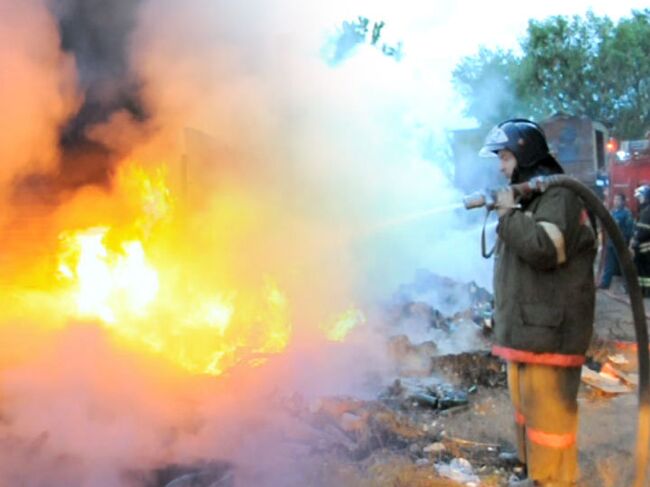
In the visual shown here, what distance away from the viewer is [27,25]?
450 cm

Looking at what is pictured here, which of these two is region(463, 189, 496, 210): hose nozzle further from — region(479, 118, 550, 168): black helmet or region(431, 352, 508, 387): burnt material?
region(431, 352, 508, 387): burnt material

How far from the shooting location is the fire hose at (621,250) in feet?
8.40

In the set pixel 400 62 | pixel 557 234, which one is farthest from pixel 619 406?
pixel 400 62

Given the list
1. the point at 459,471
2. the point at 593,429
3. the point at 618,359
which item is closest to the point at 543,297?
the point at 459,471

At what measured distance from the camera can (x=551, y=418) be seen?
267cm

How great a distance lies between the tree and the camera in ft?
76.6

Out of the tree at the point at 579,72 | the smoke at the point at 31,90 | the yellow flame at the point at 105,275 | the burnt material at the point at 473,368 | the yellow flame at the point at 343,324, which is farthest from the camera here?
the tree at the point at 579,72

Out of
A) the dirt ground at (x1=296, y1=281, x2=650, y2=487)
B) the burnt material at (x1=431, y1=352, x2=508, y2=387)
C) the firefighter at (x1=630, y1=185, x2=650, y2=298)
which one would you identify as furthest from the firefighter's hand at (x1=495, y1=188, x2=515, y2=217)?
the firefighter at (x1=630, y1=185, x2=650, y2=298)

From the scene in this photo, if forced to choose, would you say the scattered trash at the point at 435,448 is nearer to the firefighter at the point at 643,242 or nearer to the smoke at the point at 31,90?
the smoke at the point at 31,90

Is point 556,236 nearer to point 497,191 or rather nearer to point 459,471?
point 497,191

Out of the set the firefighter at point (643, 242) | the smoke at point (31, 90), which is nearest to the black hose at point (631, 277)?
the smoke at point (31, 90)

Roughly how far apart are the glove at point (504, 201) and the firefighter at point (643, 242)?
21.4ft

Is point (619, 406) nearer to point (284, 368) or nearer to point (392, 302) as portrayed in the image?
point (284, 368)

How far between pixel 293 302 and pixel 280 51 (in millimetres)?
2779
